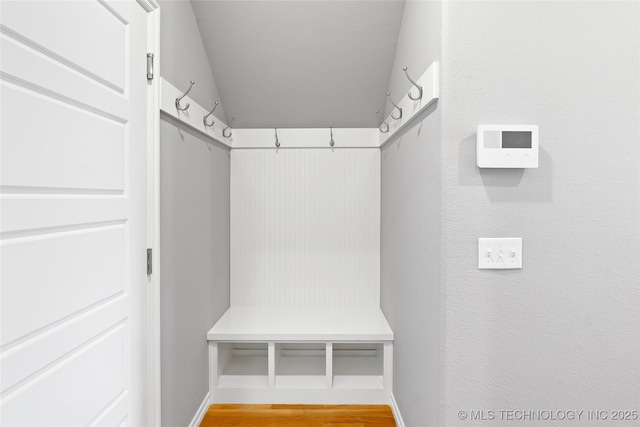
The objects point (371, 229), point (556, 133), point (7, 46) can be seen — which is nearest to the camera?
point (7, 46)

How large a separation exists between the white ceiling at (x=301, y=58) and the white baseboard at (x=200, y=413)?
5.91ft

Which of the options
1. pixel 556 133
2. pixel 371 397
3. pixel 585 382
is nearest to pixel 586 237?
pixel 556 133

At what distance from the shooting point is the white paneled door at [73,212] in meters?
0.89

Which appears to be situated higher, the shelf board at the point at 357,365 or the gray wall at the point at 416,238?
the gray wall at the point at 416,238

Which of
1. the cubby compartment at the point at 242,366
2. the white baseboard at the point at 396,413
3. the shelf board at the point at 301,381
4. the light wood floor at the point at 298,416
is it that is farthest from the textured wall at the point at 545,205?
the cubby compartment at the point at 242,366

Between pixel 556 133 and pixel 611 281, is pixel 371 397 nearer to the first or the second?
pixel 611 281

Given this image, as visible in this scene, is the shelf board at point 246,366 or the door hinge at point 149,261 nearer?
the door hinge at point 149,261

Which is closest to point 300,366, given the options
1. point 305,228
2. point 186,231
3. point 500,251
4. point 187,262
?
point 305,228

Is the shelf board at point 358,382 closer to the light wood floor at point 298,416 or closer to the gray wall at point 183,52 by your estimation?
the light wood floor at point 298,416

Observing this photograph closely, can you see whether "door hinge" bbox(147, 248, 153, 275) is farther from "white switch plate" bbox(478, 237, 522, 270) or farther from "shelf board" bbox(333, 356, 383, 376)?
"shelf board" bbox(333, 356, 383, 376)

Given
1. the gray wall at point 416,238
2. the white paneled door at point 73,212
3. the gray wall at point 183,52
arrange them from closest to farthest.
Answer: the white paneled door at point 73,212 → the gray wall at point 416,238 → the gray wall at point 183,52

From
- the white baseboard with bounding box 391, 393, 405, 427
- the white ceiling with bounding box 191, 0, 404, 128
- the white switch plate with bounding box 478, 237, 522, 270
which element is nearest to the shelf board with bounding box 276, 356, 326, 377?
the white baseboard with bounding box 391, 393, 405, 427

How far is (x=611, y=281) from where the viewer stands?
1.40m

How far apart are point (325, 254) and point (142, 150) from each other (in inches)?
64.6
